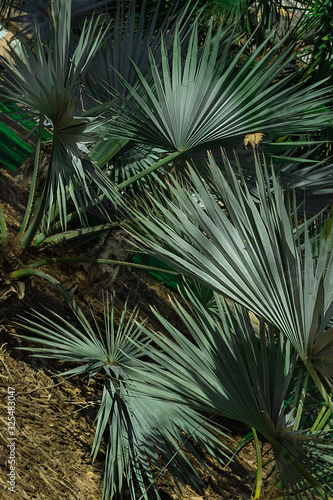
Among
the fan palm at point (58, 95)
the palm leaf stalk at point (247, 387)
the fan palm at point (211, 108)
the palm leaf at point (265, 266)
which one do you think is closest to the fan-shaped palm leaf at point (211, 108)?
the fan palm at point (211, 108)

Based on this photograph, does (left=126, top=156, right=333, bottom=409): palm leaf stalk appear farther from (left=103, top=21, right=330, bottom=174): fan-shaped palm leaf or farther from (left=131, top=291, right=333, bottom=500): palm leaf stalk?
(left=103, top=21, right=330, bottom=174): fan-shaped palm leaf

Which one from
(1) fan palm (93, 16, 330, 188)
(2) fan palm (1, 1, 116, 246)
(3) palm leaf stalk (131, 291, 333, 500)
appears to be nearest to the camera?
(3) palm leaf stalk (131, 291, 333, 500)

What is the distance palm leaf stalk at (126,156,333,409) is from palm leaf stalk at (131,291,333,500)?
0.40 ft

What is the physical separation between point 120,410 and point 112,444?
6.2 inches

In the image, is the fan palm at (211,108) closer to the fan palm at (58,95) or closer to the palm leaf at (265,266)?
the fan palm at (58,95)

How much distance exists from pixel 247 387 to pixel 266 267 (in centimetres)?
38

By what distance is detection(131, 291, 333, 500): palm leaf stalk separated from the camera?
1.44 metres

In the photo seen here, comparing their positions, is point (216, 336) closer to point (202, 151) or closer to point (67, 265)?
point (202, 151)

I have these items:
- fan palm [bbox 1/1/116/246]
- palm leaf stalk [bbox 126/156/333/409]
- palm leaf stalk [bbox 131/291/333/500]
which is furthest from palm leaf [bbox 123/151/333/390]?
fan palm [bbox 1/1/116/246]

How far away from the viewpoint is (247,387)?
1.60 metres

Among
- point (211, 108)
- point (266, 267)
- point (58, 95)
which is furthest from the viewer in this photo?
point (211, 108)

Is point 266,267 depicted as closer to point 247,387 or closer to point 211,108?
point 247,387

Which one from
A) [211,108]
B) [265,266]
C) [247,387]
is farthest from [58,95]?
[247,387]

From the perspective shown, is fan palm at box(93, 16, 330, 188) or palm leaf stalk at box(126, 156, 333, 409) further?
fan palm at box(93, 16, 330, 188)
